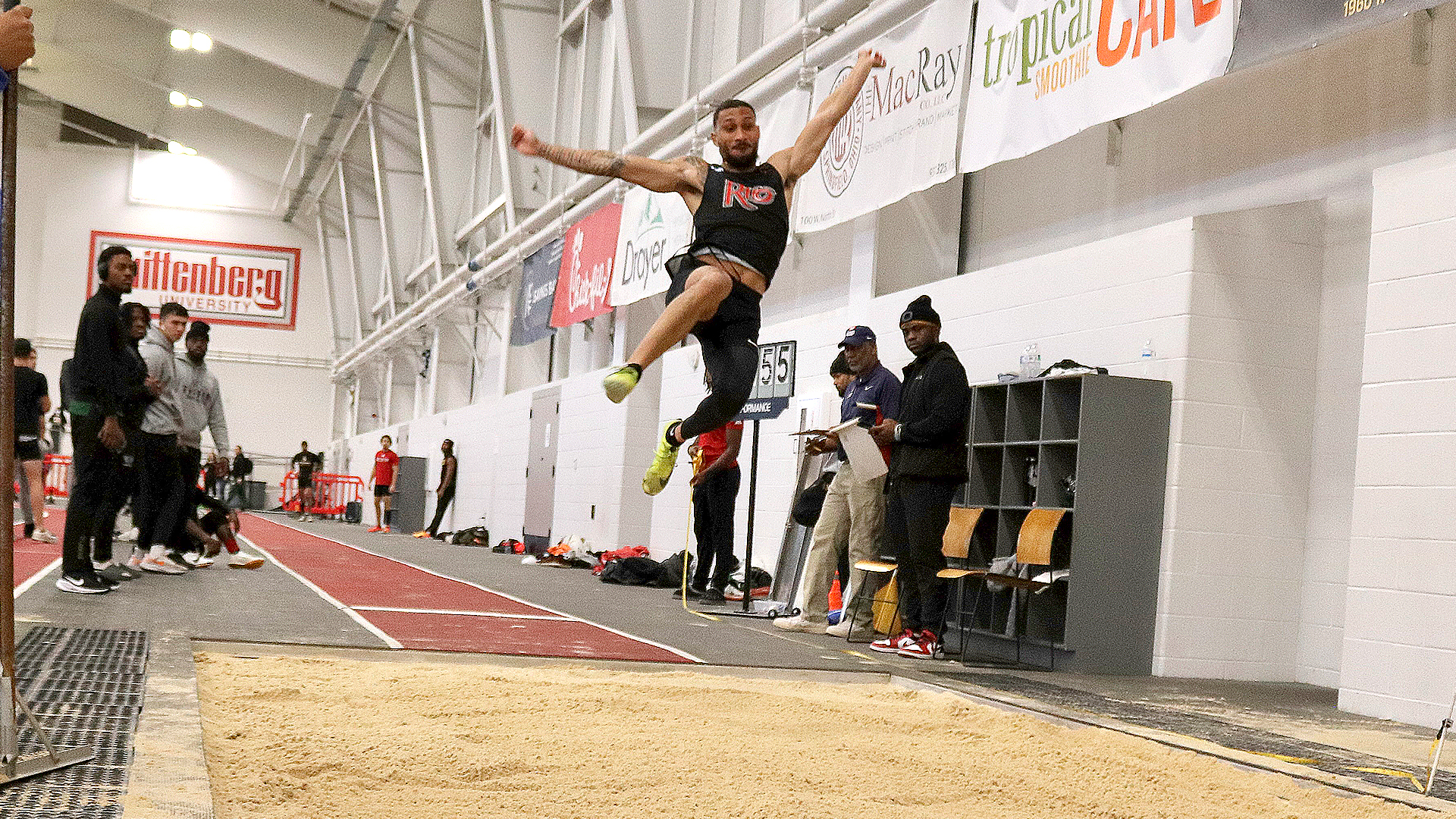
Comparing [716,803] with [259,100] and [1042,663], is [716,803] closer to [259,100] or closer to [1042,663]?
[1042,663]

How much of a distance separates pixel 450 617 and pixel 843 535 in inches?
87.4

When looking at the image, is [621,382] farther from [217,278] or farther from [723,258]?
[217,278]

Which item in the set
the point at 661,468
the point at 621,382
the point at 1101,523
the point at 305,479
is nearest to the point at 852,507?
the point at 1101,523

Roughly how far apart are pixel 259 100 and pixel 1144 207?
76.8ft

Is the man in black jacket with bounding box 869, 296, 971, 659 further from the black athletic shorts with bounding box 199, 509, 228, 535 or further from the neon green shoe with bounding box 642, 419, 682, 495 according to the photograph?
the black athletic shorts with bounding box 199, 509, 228, 535

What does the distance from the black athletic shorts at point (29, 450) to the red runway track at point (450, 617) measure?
1945mm

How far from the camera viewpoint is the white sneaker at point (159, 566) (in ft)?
27.3

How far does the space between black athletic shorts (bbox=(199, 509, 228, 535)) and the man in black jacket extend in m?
4.69

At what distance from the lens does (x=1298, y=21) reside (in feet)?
17.0

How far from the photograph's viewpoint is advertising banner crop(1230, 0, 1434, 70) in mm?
4816

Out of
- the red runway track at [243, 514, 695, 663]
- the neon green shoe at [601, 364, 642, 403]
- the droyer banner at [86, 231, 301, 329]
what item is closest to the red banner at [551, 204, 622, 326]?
the red runway track at [243, 514, 695, 663]

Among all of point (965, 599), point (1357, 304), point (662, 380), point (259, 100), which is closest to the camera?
point (1357, 304)

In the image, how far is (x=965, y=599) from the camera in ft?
24.3

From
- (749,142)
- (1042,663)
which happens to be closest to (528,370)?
(1042,663)
